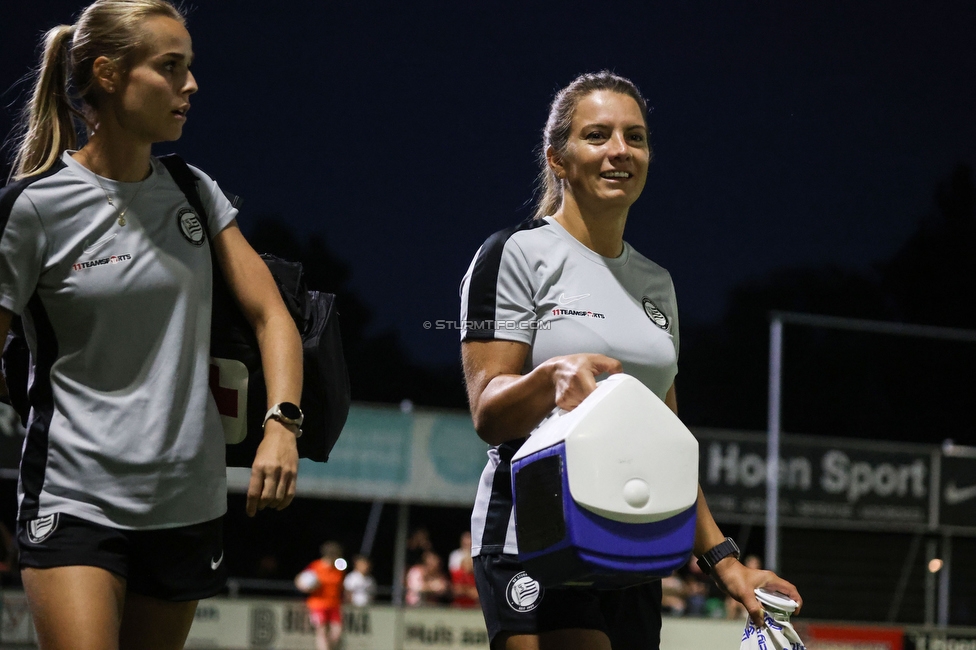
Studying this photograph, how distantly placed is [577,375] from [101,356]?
0.90 m

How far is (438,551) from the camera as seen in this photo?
32156mm

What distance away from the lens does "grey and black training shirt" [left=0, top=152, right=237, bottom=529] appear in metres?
2.29

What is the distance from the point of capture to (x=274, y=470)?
2.28m

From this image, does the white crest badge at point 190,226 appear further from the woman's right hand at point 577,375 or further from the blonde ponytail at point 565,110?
the blonde ponytail at point 565,110

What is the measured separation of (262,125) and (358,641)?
11.8m

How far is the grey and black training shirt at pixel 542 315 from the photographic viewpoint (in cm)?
270

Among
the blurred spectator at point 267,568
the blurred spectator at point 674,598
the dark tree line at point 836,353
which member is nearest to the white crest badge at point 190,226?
the blurred spectator at point 674,598

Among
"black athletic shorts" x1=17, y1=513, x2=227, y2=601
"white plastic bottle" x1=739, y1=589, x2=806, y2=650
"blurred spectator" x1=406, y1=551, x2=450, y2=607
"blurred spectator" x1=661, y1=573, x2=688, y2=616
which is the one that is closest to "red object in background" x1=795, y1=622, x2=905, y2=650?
"blurred spectator" x1=661, y1=573, x2=688, y2=616

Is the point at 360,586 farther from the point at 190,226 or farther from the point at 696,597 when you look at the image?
the point at 190,226

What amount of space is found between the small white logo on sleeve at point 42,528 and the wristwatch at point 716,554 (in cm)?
148

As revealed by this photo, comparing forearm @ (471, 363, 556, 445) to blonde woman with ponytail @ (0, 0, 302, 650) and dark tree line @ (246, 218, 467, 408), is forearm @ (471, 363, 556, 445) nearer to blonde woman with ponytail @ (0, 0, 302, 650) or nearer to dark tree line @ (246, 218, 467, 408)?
blonde woman with ponytail @ (0, 0, 302, 650)

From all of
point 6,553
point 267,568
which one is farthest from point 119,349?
point 267,568

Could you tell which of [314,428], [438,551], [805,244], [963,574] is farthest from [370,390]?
[314,428]

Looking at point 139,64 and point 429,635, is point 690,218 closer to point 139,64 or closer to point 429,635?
point 429,635
